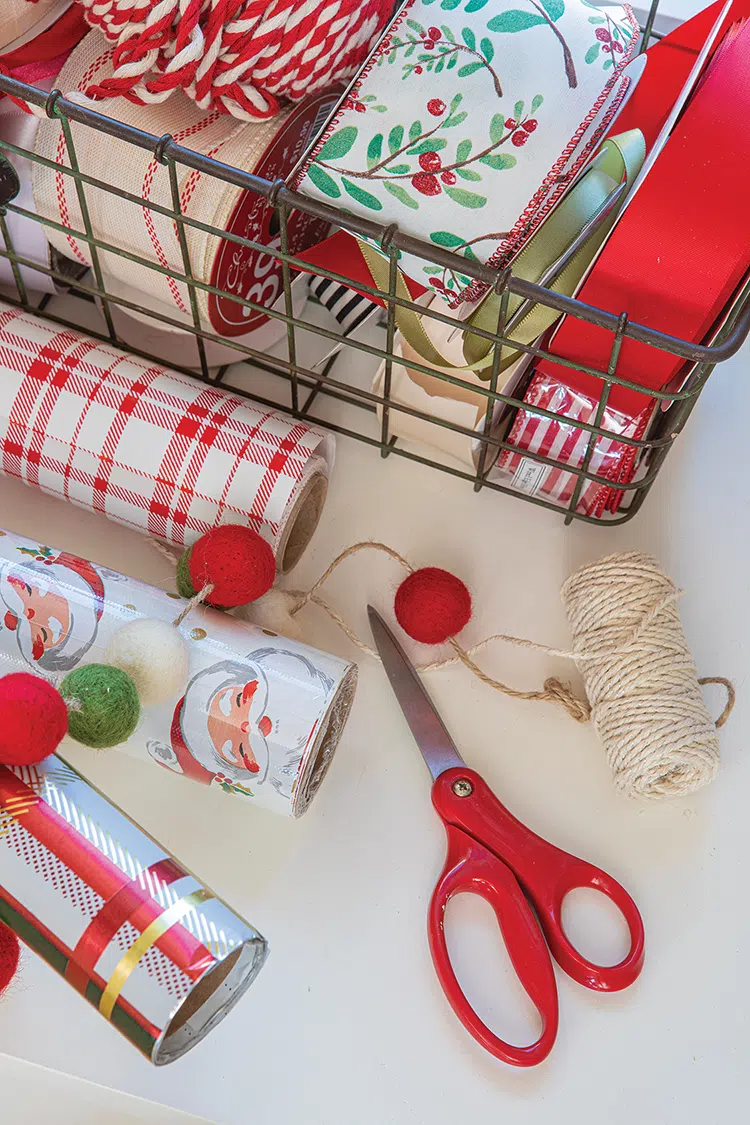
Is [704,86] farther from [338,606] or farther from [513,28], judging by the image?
[338,606]

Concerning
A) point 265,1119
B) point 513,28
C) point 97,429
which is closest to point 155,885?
point 265,1119

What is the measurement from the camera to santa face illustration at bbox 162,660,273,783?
47 cm

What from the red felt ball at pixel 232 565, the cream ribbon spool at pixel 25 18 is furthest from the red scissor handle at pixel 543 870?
the cream ribbon spool at pixel 25 18

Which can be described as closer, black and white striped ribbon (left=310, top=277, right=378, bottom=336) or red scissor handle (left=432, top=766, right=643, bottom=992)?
red scissor handle (left=432, top=766, right=643, bottom=992)

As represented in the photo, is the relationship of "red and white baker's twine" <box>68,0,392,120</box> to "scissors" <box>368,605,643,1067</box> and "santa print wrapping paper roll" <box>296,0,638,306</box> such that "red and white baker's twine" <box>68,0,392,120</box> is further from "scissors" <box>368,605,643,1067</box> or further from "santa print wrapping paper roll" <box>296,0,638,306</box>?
"scissors" <box>368,605,643,1067</box>

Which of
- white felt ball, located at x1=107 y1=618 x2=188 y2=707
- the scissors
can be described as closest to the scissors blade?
the scissors

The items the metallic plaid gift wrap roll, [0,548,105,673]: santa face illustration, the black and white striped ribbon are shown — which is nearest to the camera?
the metallic plaid gift wrap roll

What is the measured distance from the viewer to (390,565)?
22.4 inches

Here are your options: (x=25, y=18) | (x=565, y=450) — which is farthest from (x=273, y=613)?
(x=25, y=18)

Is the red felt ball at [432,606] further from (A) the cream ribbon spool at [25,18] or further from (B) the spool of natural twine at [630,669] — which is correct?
(A) the cream ribbon spool at [25,18]

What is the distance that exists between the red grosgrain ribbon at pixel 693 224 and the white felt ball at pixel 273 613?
0.19 meters

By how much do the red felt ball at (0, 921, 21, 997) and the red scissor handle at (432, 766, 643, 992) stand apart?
19cm

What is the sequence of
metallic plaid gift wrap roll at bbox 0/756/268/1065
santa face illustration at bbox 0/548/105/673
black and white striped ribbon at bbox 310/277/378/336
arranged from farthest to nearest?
black and white striped ribbon at bbox 310/277/378/336 < santa face illustration at bbox 0/548/105/673 < metallic plaid gift wrap roll at bbox 0/756/268/1065

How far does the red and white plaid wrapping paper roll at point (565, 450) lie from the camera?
20.1 inches
